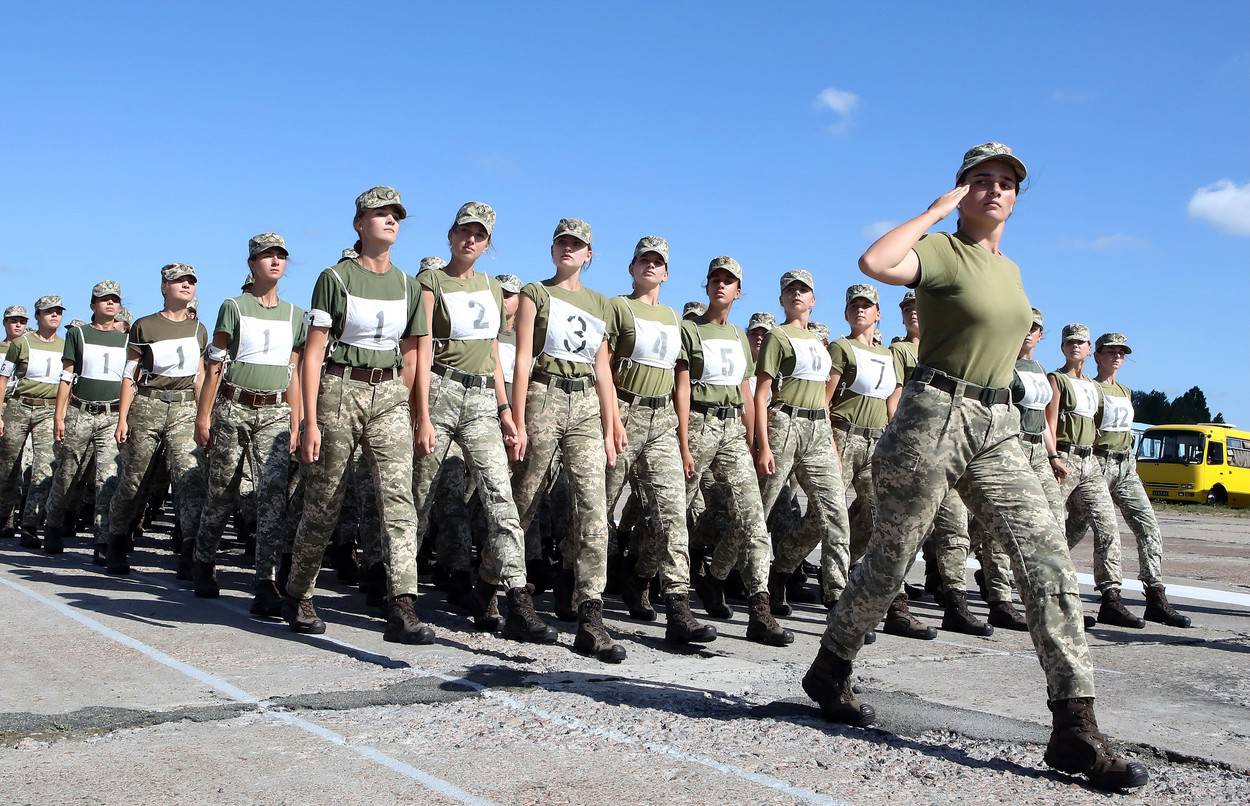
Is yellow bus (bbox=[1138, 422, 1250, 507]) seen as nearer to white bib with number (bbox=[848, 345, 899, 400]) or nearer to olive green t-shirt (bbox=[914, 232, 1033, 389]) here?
white bib with number (bbox=[848, 345, 899, 400])

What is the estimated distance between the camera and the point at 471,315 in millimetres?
7121

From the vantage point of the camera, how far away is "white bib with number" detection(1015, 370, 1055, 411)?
8.98m

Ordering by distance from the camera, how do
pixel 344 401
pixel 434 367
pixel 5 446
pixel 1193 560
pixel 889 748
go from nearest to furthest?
pixel 889 748 → pixel 344 401 → pixel 434 367 → pixel 5 446 → pixel 1193 560

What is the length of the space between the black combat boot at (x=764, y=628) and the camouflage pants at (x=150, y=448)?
4.49 m

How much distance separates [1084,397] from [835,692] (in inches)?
208

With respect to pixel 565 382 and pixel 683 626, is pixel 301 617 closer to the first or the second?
pixel 565 382

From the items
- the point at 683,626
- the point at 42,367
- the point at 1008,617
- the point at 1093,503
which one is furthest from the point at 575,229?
the point at 42,367

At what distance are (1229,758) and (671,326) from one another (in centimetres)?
393

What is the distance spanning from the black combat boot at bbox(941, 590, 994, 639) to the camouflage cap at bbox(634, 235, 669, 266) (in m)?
2.99

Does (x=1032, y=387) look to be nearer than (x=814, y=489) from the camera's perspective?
No

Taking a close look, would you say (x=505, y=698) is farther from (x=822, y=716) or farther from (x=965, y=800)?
(x=965, y=800)

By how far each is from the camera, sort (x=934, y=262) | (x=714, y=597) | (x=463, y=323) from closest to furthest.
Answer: (x=934, y=262) < (x=463, y=323) < (x=714, y=597)

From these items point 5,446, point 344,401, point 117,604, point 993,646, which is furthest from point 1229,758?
point 5,446

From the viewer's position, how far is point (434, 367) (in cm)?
711
